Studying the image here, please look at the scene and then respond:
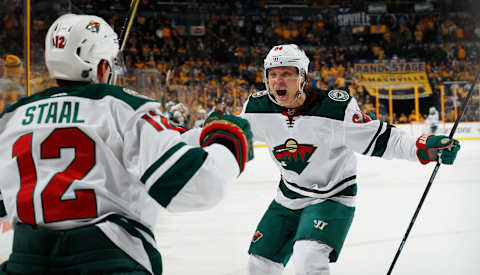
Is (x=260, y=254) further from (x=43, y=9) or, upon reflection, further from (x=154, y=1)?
(x=154, y=1)

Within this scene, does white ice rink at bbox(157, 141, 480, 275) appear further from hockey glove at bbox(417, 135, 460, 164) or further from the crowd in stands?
the crowd in stands

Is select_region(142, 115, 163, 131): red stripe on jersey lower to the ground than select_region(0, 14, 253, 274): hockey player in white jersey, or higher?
higher

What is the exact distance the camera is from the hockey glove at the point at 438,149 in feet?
5.90

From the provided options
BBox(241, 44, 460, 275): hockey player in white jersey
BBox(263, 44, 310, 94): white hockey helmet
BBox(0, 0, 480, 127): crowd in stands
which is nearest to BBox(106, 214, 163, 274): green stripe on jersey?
BBox(241, 44, 460, 275): hockey player in white jersey

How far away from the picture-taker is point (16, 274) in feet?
2.68

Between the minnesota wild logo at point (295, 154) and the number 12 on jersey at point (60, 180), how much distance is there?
4.00ft

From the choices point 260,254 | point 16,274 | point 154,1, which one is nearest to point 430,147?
point 260,254

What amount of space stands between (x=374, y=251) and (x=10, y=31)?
2.61m

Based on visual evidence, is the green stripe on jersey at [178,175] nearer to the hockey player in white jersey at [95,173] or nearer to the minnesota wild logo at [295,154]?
the hockey player in white jersey at [95,173]

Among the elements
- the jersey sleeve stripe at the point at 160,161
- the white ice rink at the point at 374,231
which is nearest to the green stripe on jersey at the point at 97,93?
the jersey sleeve stripe at the point at 160,161

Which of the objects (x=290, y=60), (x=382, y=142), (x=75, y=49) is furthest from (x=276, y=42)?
(x=75, y=49)

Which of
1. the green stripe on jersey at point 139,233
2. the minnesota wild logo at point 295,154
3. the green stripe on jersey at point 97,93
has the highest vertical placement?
the green stripe on jersey at point 97,93

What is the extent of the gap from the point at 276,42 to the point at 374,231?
13.7 meters

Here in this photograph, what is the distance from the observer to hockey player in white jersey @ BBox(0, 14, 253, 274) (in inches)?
31.2
